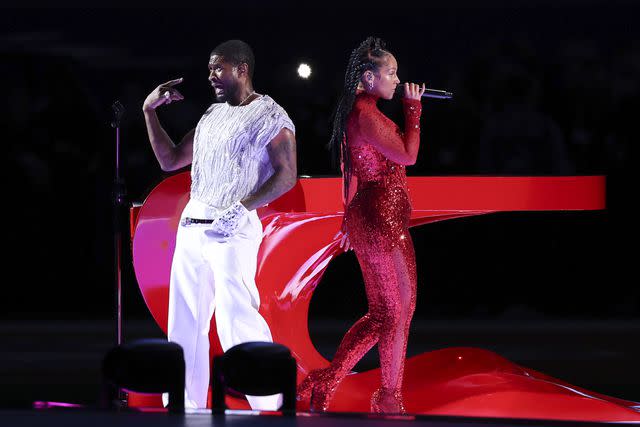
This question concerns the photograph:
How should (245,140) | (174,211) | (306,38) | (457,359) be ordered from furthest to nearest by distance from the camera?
(306,38) < (457,359) < (174,211) < (245,140)

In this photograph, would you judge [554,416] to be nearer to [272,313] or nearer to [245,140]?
[272,313]

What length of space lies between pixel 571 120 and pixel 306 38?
185 centimetres

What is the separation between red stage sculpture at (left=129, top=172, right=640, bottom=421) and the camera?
413 centimetres

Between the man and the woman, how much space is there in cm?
25

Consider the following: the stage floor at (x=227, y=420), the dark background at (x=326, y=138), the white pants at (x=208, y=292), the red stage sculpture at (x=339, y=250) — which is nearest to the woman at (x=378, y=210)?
the red stage sculpture at (x=339, y=250)

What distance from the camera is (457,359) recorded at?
15.4 ft

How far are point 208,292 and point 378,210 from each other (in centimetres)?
66

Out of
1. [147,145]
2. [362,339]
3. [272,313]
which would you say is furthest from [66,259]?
[362,339]

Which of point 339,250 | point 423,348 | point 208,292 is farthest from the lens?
point 423,348

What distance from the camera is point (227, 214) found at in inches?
146

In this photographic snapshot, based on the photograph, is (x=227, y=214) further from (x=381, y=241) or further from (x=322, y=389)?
(x=322, y=389)

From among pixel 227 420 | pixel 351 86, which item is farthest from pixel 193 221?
pixel 227 420

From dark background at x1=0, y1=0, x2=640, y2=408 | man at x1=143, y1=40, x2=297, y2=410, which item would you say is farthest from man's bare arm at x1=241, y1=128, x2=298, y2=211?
dark background at x1=0, y1=0, x2=640, y2=408

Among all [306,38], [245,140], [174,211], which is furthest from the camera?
[306,38]
